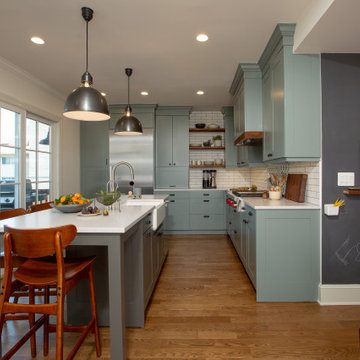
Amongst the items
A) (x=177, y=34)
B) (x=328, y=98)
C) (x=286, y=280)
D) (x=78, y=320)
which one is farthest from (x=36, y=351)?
(x=328, y=98)

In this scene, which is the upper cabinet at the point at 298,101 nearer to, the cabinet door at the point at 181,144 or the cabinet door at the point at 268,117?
the cabinet door at the point at 268,117

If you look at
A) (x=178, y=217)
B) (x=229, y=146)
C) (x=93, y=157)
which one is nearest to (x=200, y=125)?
(x=229, y=146)

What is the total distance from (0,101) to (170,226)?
11.1 ft

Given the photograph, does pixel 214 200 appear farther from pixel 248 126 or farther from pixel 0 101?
pixel 0 101

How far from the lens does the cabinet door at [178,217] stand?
202 inches

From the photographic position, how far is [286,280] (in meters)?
2.44

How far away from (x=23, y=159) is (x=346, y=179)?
12.9ft

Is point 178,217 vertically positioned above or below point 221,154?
below

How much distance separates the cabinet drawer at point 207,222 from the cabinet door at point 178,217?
119 mm

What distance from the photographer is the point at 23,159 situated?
3.59m

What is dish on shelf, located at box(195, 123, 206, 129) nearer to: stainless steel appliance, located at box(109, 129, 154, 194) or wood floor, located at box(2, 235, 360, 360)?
stainless steel appliance, located at box(109, 129, 154, 194)

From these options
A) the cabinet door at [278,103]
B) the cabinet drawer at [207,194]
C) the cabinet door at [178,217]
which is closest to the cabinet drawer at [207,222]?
the cabinet door at [178,217]

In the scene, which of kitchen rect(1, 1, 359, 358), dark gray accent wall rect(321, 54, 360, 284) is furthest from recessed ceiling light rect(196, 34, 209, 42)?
dark gray accent wall rect(321, 54, 360, 284)

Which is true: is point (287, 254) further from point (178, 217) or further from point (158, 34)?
point (178, 217)
